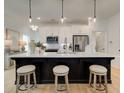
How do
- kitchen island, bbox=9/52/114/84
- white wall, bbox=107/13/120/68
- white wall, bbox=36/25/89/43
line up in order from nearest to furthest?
kitchen island, bbox=9/52/114/84, white wall, bbox=107/13/120/68, white wall, bbox=36/25/89/43

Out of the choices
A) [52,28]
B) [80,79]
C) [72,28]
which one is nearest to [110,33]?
[72,28]

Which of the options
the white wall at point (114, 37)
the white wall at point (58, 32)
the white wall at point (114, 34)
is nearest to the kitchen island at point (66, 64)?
the white wall at point (114, 37)

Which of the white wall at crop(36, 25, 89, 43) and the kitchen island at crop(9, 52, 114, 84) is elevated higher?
the white wall at crop(36, 25, 89, 43)

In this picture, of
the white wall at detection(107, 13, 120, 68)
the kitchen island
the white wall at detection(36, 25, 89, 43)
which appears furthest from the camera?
the white wall at detection(36, 25, 89, 43)

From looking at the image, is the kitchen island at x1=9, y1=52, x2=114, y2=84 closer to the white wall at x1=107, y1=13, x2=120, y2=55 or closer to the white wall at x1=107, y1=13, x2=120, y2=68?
the white wall at x1=107, y1=13, x2=120, y2=68

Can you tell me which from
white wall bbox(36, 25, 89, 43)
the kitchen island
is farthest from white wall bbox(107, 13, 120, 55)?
the kitchen island

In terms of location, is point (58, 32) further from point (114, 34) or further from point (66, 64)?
point (66, 64)

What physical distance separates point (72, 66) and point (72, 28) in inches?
173

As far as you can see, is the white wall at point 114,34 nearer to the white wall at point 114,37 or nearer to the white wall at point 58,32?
the white wall at point 114,37

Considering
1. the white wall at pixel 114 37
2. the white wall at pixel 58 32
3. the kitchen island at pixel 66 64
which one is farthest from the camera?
the white wall at pixel 58 32

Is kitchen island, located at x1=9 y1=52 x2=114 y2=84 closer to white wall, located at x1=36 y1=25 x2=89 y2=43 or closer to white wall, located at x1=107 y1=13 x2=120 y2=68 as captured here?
white wall, located at x1=107 y1=13 x2=120 y2=68

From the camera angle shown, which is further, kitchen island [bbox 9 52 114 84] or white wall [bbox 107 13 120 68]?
white wall [bbox 107 13 120 68]

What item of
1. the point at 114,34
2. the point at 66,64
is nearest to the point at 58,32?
the point at 114,34
